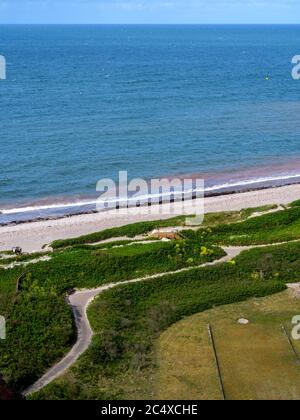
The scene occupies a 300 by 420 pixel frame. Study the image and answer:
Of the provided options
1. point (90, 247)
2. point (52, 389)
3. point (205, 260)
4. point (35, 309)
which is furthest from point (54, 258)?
point (52, 389)

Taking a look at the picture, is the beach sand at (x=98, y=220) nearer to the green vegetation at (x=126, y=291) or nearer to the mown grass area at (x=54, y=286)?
the green vegetation at (x=126, y=291)

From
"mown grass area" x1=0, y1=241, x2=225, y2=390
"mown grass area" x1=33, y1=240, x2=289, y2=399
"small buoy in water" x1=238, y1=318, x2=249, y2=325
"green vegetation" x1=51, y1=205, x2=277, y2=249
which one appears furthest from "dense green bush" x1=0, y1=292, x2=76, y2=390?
"green vegetation" x1=51, y1=205, x2=277, y2=249

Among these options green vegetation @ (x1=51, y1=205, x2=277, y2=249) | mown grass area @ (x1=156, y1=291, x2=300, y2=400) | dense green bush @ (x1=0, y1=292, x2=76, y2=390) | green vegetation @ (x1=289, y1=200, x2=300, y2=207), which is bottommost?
mown grass area @ (x1=156, y1=291, x2=300, y2=400)

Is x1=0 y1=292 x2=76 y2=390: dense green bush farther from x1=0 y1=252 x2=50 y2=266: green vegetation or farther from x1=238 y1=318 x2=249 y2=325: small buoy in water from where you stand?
x1=238 y1=318 x2=249 y2=325: small buoy in water

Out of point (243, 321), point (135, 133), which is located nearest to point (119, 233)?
point (243, 321)

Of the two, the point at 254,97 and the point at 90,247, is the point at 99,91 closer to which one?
the point at 254,97
